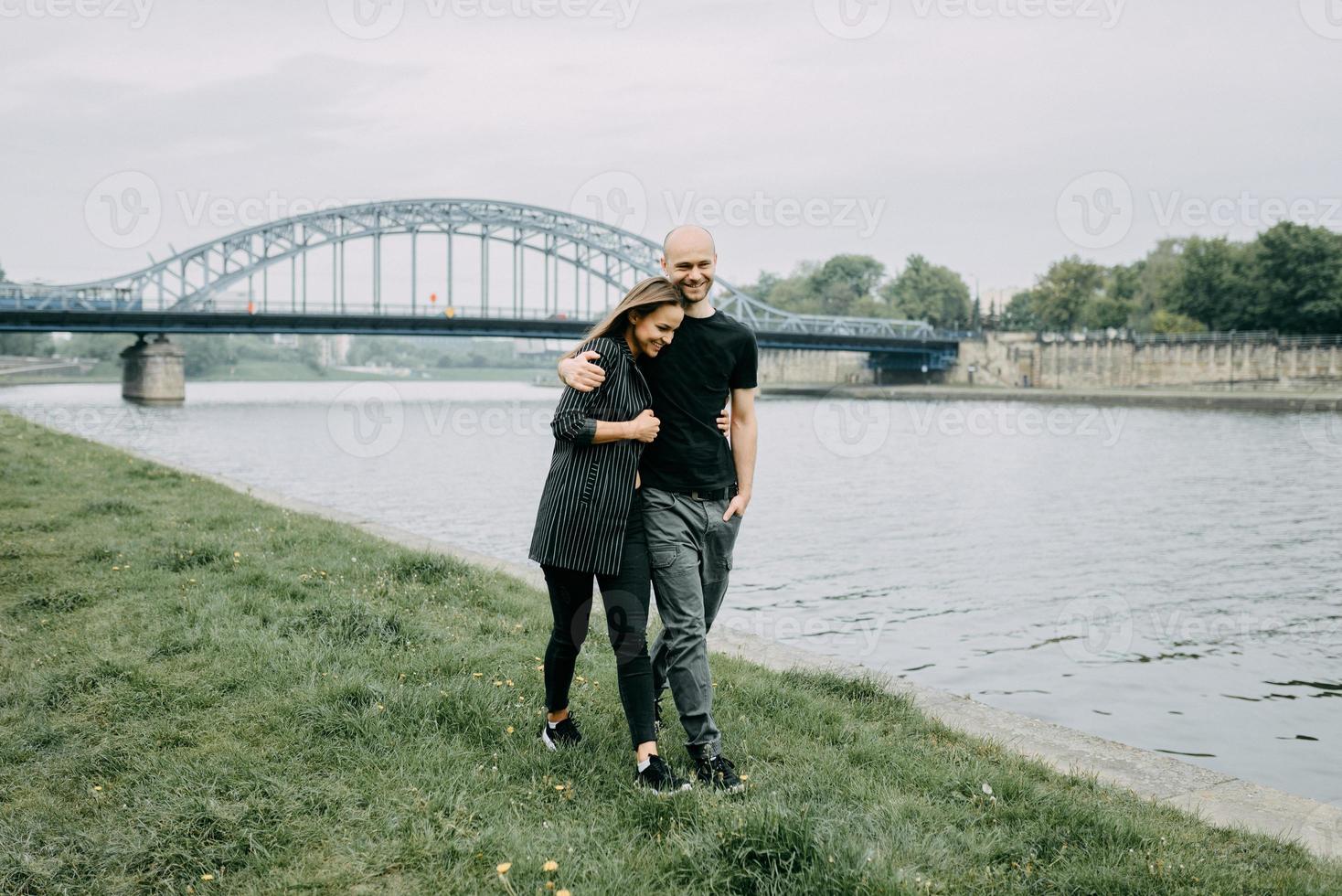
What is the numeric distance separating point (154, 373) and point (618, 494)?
211ft

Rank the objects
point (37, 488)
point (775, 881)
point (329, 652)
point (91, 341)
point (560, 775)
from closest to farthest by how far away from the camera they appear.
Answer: point (775, 881), point (560, 775), point (329, 652), point (37, 488), point (91, 341)

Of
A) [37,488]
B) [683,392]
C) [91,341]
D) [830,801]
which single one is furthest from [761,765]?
[91,341]

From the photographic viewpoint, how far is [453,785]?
3.71 metres

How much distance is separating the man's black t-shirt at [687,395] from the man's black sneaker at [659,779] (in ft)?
3.35

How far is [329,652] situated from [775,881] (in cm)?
300

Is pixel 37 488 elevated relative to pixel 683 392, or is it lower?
lower

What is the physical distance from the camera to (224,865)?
10.5 ft

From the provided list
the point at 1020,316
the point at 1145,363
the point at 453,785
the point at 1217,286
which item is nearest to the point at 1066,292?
the point at 1217,286

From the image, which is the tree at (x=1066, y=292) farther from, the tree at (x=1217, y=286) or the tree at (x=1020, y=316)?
the tree at (x=1020, y=316)

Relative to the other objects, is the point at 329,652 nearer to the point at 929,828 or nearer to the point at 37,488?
the point at 929,828

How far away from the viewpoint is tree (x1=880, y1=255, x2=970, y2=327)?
350ft

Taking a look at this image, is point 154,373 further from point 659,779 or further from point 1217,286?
point 1217,286

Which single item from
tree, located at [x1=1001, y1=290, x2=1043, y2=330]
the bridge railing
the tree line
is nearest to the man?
the bridge railing

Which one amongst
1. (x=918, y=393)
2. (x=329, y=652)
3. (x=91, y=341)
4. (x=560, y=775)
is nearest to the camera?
(x=560, y=775)
